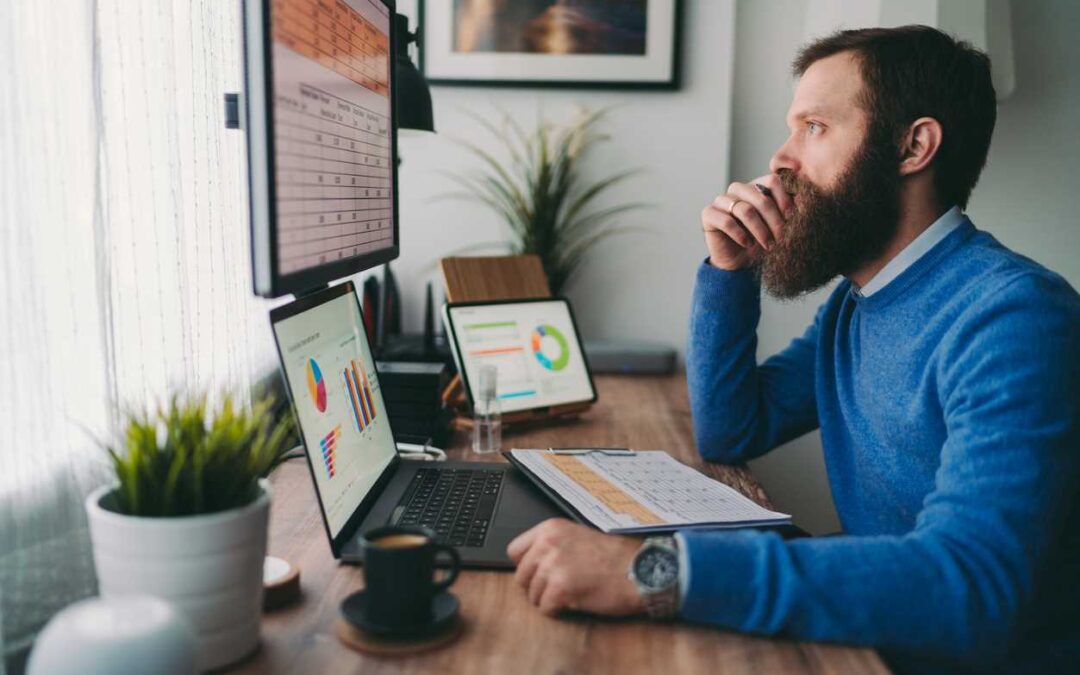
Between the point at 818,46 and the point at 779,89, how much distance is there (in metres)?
1.00

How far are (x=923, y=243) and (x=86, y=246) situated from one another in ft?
3.79

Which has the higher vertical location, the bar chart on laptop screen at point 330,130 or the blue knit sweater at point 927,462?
the bar chart on laptop screen at point 330,130

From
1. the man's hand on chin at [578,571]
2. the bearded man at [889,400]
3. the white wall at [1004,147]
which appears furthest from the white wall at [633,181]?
the man's hand on chin at [578,571]

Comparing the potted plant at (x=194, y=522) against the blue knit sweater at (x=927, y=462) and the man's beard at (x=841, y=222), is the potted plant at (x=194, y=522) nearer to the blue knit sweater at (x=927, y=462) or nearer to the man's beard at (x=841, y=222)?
the blue knit sweater at (x=927, y=462)

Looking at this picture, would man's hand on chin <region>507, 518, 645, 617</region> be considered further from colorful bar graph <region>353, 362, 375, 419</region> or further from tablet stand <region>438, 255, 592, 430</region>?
tablet stand <region>438, 255, 592, 430</region>

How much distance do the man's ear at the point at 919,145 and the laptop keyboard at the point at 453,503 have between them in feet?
2.68

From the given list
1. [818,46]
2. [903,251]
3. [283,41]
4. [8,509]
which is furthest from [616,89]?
→ [8,509]

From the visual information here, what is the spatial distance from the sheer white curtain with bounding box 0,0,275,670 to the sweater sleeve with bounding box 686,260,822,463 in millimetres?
848

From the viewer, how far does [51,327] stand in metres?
0.88

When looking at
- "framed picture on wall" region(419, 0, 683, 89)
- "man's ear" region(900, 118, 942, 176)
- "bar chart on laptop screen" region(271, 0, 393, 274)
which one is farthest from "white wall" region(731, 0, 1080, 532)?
"bar chart on laptop screen" region(271, 0, 393, 274)

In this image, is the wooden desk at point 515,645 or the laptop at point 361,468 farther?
the laptop at point 361,468

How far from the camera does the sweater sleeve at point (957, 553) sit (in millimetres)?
836

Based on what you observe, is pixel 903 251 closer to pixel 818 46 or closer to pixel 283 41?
pixel 818 46

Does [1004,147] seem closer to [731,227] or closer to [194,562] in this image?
[731,227]
